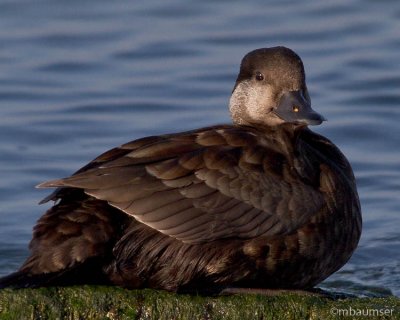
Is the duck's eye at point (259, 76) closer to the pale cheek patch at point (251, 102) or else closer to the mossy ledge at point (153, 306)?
the pale cheek patch at point (251, 102)

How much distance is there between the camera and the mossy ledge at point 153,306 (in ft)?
17.8

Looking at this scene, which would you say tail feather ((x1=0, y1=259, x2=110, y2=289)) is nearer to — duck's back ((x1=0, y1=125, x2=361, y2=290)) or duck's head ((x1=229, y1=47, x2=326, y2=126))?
duck's back ((x1=0, y1=125, x2=361, y2=290))

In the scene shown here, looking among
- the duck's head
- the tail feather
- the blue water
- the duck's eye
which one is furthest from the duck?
the blue water

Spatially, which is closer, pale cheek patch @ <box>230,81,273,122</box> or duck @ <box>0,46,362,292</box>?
duck @ <box>0,46,362,292</box>

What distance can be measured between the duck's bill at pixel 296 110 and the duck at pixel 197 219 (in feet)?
0.05

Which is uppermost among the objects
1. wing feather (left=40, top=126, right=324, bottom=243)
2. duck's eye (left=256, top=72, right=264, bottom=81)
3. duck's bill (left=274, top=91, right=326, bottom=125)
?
duck's eye (left=256, top=72, right=264, bottom=81)

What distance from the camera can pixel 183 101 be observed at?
38.2 feet

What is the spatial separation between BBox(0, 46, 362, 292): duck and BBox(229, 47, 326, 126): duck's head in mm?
238

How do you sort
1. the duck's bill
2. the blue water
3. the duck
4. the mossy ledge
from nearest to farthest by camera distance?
the mossy ledge → the duck → the duck's bill → the blue water

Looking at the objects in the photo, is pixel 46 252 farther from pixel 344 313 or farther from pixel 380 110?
pixel 380 110

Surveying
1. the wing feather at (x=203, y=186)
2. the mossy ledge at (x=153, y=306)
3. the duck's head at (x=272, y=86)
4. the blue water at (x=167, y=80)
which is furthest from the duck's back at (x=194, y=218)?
the blue water at (x=167, y=80)

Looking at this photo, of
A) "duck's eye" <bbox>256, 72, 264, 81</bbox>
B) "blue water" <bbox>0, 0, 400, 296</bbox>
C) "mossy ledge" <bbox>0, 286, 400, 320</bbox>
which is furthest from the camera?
"blue water" <bbox>0, 0, 400, 296</bbox>

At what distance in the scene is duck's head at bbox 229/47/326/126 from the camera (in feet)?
21.3

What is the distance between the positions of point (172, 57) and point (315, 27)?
1933 mm
